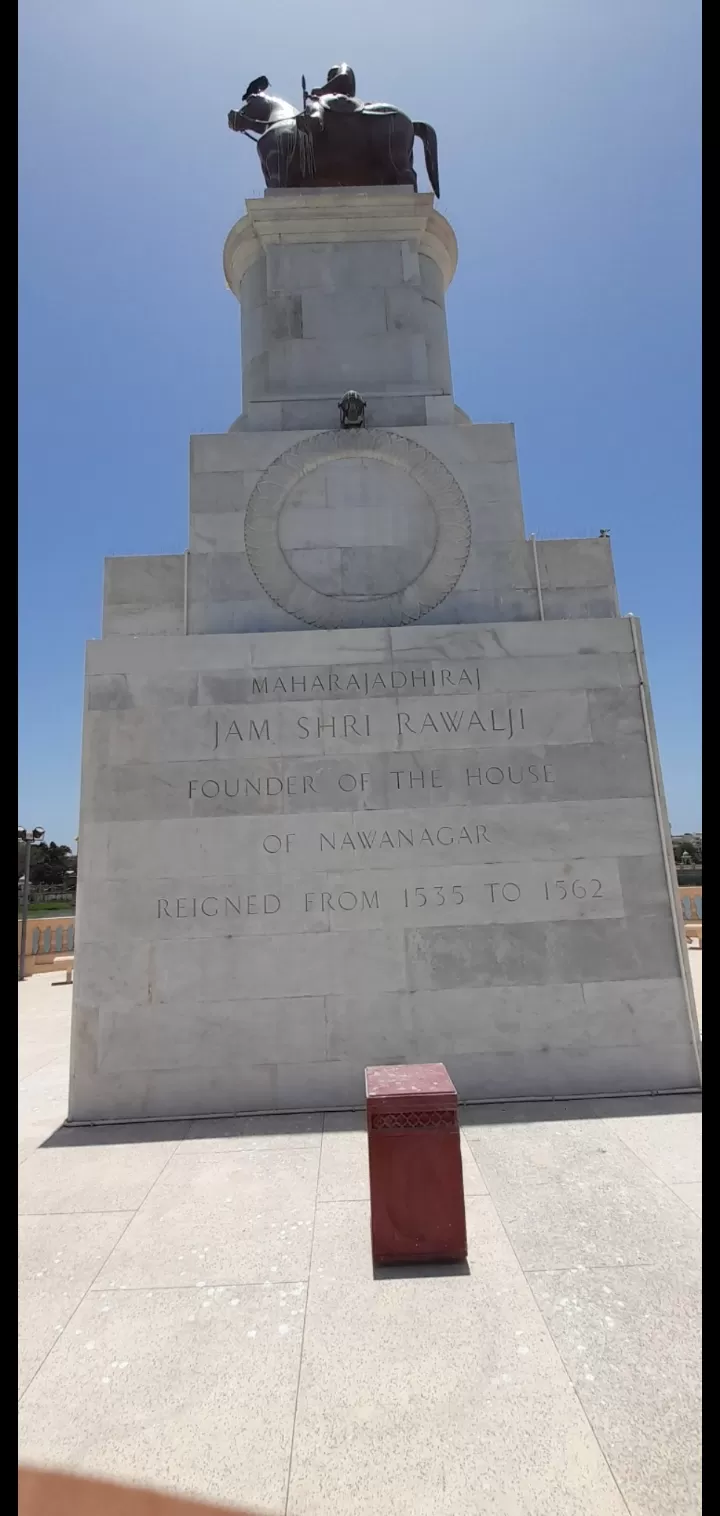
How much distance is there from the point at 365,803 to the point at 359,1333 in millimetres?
4967

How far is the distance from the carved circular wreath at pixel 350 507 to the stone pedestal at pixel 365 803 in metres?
0.03

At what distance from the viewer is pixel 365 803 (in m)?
8.19

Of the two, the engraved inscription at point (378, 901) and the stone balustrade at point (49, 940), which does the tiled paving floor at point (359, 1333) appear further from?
the stone balustrade at point (49, 940)

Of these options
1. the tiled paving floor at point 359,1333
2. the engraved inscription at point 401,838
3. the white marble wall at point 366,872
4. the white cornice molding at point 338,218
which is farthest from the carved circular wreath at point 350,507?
the tiled paving floor at point 359,1333

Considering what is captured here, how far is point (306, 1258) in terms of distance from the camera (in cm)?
472

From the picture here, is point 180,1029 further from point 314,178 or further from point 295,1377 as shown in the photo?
point 314,178

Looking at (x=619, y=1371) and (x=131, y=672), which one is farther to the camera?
(x=131, y=672)

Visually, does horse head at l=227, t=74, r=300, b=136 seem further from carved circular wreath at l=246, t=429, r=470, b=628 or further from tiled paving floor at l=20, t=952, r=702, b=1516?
tiled paving floor at l=20, t=952, r=702, b=1516

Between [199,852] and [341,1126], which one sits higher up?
[199,852]

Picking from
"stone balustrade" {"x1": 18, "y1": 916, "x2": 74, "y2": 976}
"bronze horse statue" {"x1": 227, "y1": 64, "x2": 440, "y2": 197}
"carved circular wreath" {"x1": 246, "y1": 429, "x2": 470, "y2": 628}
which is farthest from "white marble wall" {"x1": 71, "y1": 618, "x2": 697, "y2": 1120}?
"stone balustrade" {"x1": 18, "y1": 916, "x2": 74, "y2": 976}

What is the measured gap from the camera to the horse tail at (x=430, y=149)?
11516 mm

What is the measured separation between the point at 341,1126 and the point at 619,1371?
3.76 metres

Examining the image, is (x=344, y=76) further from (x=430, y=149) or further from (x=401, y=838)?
(x=401, y=838)
